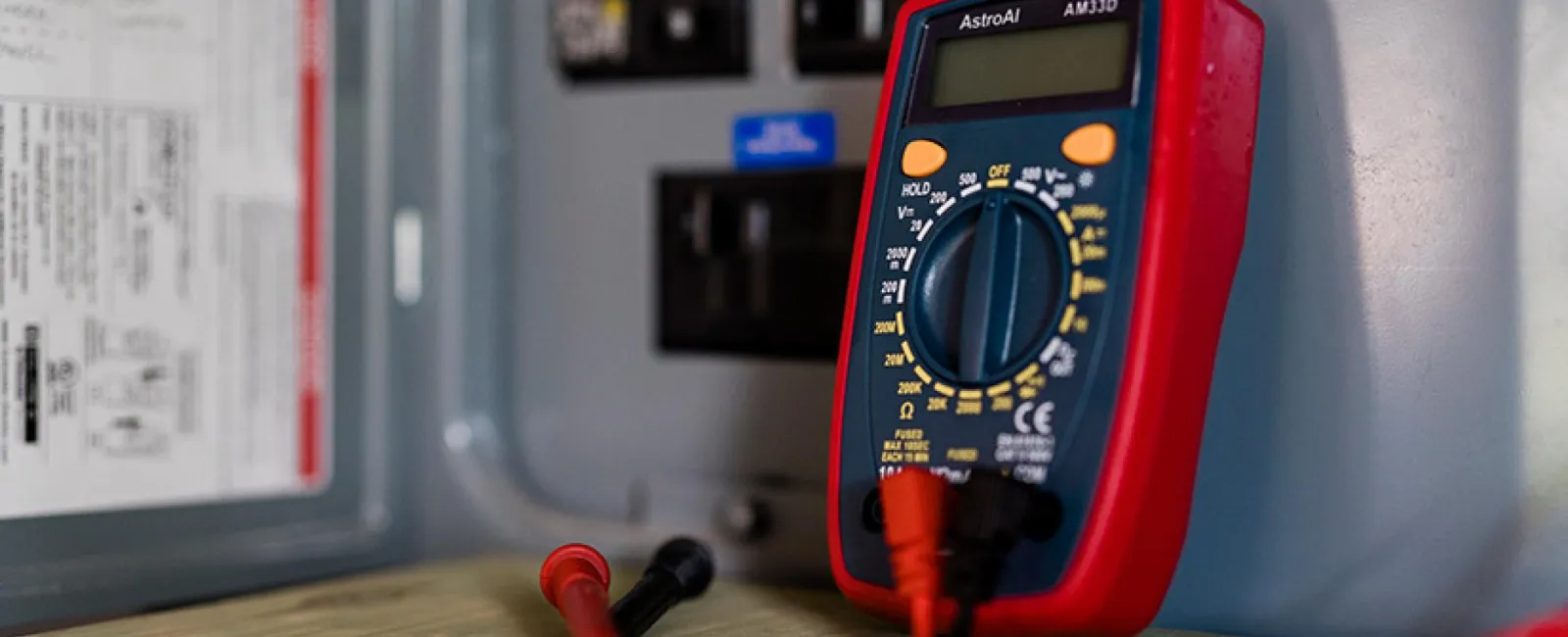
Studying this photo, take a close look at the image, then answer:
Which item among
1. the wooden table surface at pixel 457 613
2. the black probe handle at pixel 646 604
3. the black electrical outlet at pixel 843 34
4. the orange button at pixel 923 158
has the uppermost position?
the black electrical outlet at pixel 843 34

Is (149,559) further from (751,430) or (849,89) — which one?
(849,89)

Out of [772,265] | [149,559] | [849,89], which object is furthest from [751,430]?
[149,559]

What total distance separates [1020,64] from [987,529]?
0.22 metres

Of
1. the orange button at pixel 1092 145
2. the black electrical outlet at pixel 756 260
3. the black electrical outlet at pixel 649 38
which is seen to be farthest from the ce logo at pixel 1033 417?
the black electrical outlet at pixel 649 38

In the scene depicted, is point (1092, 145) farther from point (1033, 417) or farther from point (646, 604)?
point (646, 604)

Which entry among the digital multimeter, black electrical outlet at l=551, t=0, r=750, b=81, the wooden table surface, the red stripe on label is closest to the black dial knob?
the digital multimeter

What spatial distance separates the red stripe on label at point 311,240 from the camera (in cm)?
86

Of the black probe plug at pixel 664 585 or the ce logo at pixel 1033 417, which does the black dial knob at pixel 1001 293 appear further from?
the black probe plug at pixel 664 585

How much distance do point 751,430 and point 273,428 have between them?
279 mm

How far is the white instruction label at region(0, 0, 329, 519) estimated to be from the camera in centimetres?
72

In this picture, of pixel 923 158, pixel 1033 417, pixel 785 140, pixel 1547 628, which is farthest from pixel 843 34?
pixel 1547 628

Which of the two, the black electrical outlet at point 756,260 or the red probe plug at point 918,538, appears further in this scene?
the black electrical outlet at point 756,260

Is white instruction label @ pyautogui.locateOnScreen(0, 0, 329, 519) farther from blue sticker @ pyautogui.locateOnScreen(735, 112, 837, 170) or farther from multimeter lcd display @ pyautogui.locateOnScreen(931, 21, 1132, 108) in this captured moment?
multimeter lcd display @ pyautogui.locateOnScreen(931, 21, 1132, 108)

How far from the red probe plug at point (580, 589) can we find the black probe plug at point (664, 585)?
0.01 meters
